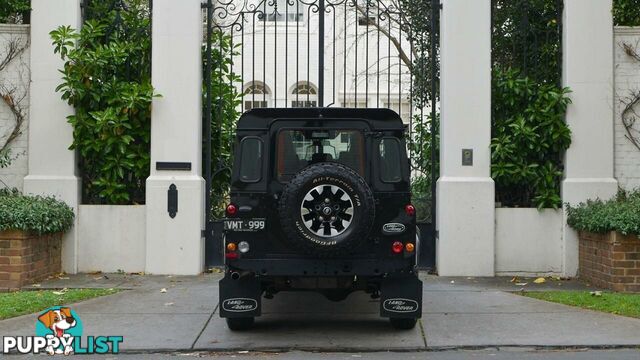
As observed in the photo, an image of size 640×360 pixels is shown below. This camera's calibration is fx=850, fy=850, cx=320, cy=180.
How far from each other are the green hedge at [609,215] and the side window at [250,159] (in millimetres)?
5081

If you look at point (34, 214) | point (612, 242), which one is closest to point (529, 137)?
point (612, 242)

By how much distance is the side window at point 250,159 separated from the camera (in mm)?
8633

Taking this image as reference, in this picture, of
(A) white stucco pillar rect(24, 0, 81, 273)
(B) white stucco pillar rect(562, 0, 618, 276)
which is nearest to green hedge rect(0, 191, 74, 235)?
(A) white stucco pillar rect(24, 0, 81, 273)

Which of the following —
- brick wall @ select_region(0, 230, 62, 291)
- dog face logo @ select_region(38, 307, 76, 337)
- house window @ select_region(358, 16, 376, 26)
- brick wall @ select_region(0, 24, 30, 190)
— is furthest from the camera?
house window @ select_region(358, 16, 376, 26)

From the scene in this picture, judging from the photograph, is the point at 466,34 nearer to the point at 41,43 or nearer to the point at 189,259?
the point at 189,259

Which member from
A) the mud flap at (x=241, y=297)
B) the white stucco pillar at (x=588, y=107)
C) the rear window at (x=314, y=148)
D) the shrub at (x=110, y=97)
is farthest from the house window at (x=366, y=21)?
the mud flap at (x=241, y=297)

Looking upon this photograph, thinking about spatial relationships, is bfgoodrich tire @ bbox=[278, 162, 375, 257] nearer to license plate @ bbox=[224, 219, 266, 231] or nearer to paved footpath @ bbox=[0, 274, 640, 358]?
license plate @ bbox=[224, 219, 266, 231]

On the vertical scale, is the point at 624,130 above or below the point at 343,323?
above

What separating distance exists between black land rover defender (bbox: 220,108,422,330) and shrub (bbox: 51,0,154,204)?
4.66 m

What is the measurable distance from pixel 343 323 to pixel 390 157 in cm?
213

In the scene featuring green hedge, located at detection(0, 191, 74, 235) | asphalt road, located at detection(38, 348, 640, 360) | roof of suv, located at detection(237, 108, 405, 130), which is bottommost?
asphalt road, located at detection(38, 348, 640, 360)

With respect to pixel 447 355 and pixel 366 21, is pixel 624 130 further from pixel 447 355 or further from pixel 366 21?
pixel 447 355

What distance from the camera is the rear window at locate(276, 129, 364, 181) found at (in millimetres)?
8727

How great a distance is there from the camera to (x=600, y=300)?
34.9 feet
